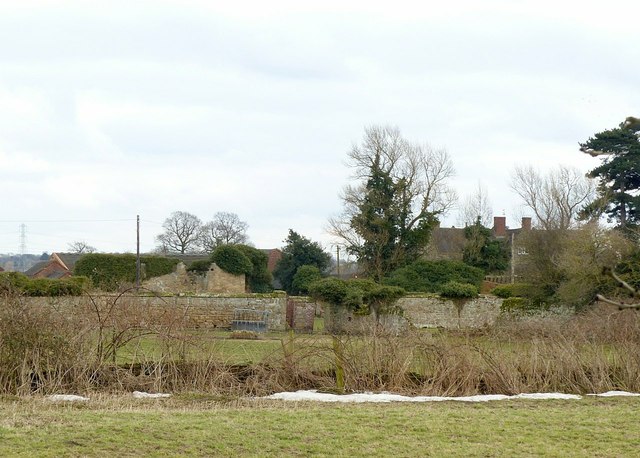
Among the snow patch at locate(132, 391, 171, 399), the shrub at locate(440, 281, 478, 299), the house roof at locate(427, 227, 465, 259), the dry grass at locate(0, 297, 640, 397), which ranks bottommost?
the snow patch at locate(132, 391, 171, 399)

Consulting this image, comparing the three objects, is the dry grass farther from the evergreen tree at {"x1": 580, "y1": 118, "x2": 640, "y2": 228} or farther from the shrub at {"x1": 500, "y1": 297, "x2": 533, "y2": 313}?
the evergreen tree at {"x1": 580, "y1": 118, "x2": 640, "y2": 228}

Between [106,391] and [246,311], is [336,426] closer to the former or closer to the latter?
[106,391]

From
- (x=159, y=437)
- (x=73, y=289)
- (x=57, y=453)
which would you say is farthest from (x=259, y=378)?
(x=73, y=289)

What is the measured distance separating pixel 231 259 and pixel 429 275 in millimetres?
10230

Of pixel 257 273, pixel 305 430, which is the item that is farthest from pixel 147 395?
pixel 257 273

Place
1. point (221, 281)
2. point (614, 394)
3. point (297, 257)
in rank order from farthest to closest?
1. point (297, 257)
2. point (221, 281)
3. point (614, 394)

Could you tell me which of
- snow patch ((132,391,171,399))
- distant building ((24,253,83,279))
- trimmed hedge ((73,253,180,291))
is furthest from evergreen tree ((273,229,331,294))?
snow patch ((132,391,171,399))

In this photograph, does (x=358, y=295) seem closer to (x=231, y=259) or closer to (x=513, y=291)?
(x=513, y=291)

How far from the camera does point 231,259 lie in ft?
140

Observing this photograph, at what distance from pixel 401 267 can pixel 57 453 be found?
35.3 metres

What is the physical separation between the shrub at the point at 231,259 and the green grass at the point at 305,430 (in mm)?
30242

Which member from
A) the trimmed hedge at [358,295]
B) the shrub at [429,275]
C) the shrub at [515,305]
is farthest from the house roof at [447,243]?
the trimmed hedge at [358,295]

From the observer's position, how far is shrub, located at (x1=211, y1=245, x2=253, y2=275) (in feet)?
140

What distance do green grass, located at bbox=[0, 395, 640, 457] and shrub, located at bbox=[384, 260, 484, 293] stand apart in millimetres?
26517
